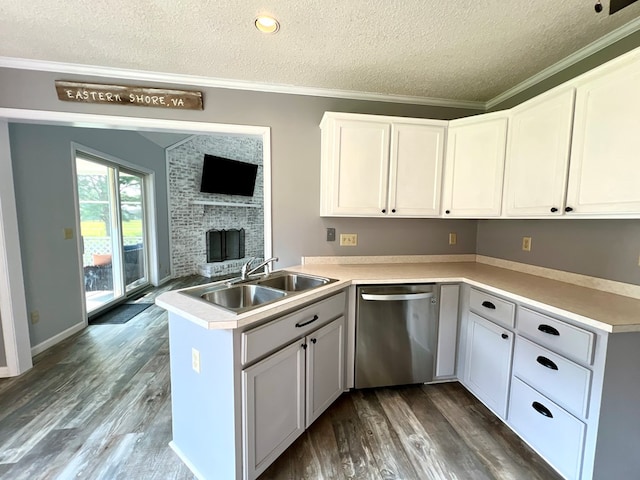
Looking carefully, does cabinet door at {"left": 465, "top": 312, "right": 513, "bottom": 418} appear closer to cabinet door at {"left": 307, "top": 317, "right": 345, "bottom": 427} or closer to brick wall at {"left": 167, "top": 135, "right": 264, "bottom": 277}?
cabinet door at {"left": 307, "top": 317, "right": 345, "bottom": 427}

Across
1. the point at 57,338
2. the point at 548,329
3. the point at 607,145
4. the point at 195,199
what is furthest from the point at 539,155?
the point at 195,199

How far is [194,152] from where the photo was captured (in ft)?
18.4

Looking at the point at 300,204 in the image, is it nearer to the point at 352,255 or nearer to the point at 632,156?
the point at 352,255

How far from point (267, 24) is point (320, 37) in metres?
0.34

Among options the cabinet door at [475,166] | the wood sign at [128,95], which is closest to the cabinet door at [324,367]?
the cabinet door at [475,166]

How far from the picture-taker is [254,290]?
173 cm

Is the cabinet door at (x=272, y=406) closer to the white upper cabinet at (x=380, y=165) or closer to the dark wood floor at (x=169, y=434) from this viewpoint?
the dark wood floor at (x=169, y=434)

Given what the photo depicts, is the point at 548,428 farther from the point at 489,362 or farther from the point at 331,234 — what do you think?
the point at 331,234

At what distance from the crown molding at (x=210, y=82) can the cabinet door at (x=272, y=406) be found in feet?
6.97

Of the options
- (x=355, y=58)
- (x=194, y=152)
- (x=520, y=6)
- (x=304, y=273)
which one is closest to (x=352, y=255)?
(x=304, y=273)

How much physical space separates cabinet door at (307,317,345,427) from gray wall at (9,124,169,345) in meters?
2.83

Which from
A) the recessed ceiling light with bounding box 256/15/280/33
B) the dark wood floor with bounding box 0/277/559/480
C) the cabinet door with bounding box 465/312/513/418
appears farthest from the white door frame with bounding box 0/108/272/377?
the cabinet door with bounding box 465/312/513/418

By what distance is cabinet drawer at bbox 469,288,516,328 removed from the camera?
65.9 inches

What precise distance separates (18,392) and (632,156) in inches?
167
